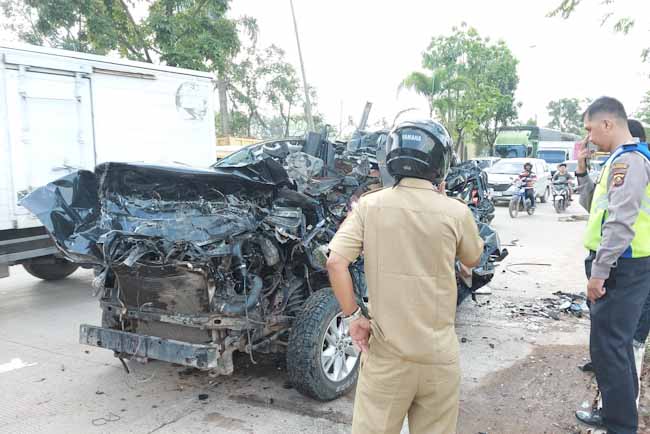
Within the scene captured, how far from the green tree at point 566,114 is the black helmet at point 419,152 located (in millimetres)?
72415

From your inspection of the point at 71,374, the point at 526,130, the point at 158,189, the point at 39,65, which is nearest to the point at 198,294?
the point at 158,189

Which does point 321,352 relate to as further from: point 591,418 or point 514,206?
point 514,206

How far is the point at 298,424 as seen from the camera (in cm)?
344

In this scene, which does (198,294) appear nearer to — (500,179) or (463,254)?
(463,254)

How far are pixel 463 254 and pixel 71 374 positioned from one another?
3670 mm

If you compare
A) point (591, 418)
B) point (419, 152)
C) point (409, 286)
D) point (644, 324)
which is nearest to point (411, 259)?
point (409, 286)

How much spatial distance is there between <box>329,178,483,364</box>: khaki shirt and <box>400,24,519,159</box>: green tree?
21.5 m

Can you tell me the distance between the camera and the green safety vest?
9.52 ft

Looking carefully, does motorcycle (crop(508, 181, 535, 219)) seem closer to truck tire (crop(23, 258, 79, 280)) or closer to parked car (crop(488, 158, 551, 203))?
parked car (crop(488, 158, 551, 203))

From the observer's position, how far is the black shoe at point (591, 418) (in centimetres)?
333

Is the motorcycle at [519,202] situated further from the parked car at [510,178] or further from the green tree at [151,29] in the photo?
the green tree at [151,29]

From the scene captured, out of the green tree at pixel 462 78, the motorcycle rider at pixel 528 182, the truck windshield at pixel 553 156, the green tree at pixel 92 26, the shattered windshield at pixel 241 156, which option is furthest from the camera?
the truck windshield at pixel 553 156

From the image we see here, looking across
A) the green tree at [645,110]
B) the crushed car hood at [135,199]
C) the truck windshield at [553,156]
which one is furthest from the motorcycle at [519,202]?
the green tree at [645,110]

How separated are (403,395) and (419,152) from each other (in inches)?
37.8
